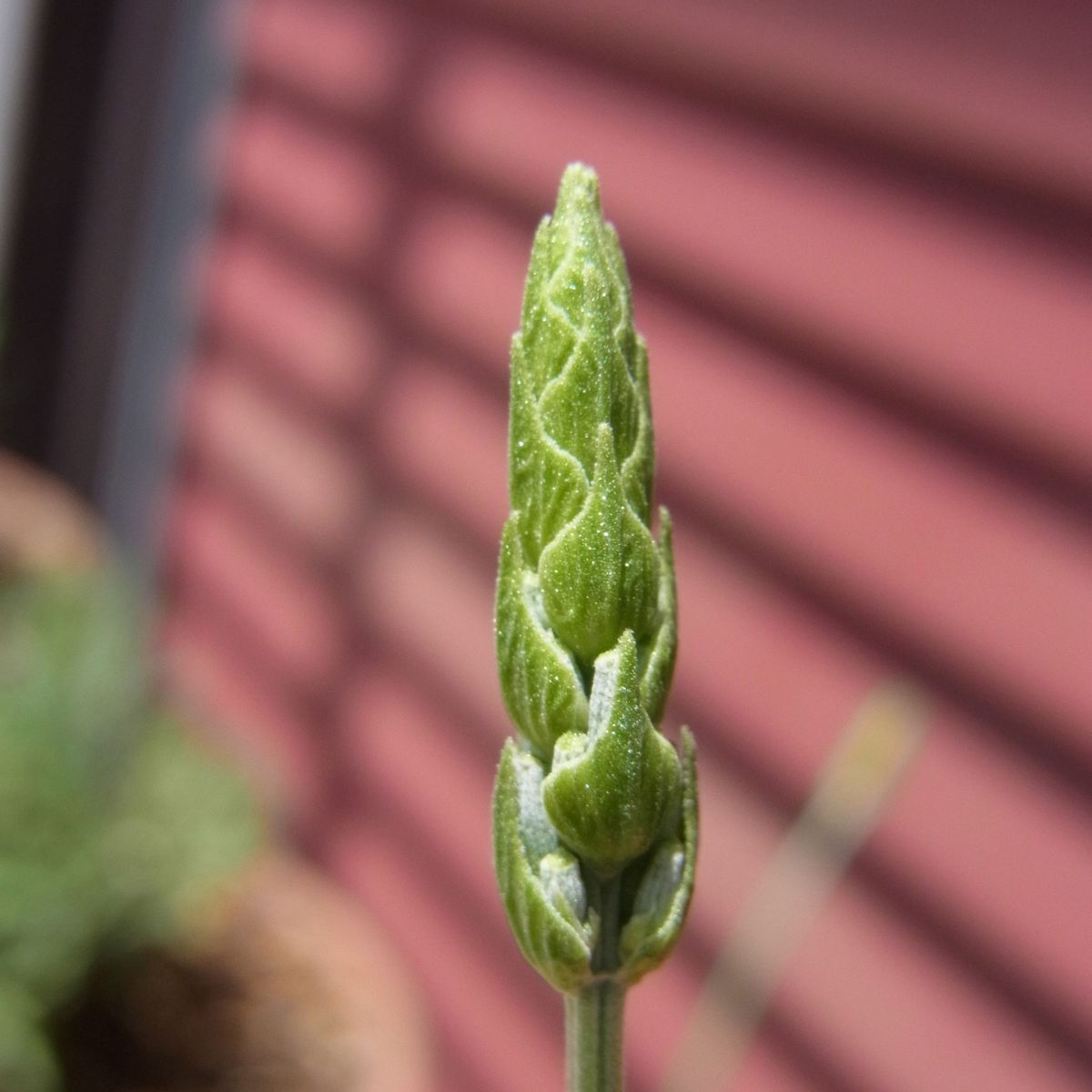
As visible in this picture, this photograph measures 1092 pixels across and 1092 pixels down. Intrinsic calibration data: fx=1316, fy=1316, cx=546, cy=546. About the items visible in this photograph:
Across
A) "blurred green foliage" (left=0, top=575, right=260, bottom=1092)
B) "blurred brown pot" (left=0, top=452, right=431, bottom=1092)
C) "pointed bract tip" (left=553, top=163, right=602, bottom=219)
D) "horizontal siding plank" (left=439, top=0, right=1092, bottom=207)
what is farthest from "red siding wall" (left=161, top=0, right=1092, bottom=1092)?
"pointed bract tip" (left=553, top=163, right=602, bottom=219)

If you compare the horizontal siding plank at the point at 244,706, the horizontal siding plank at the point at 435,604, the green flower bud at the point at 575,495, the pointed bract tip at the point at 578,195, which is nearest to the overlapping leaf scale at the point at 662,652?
the green flower bud at the point at 575,495

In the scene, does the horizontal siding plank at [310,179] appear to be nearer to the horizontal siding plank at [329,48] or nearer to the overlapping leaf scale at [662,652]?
the horizontal siding plank at [329,48]

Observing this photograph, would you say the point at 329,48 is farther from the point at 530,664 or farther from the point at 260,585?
the point at 530,664

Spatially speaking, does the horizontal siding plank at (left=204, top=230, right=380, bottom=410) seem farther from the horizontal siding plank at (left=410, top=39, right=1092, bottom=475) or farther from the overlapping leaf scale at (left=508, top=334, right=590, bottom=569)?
the overlapping leaf scale at (left=508, top=334, right=590, bottom=569)

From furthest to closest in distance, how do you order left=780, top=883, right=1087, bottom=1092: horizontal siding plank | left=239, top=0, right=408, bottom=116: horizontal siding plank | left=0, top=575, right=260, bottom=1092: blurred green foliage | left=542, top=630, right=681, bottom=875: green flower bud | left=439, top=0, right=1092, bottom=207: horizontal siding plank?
left=239, top=0, right=408, bottom=116: horizontal siding plank
left=0, top=575, right=260, bottom=1092: blurred green foliage
left=780, top=883, right=1087, bottom=1092: horizontal siding plank
left=439, top=0, right=1092, bottom=207: horizontal siding plank
left=542, top=630, right=681, bottom=875: green flower bud

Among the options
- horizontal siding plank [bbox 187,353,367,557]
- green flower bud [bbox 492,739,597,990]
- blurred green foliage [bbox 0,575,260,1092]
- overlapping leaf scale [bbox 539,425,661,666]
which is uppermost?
overlapping leaf scale [bbox 539,425,661,666]

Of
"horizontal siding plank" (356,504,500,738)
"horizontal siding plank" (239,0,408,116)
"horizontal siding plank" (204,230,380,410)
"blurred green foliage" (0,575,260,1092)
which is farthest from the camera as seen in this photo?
"horizontal siding plank" (204,230,380,410)

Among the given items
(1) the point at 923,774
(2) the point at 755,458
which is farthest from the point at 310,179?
(1) the point at 923,774

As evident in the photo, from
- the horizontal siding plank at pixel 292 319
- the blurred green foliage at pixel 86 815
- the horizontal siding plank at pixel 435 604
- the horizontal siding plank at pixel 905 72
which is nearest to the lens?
the horizontal siding plank at pixel 905 72
